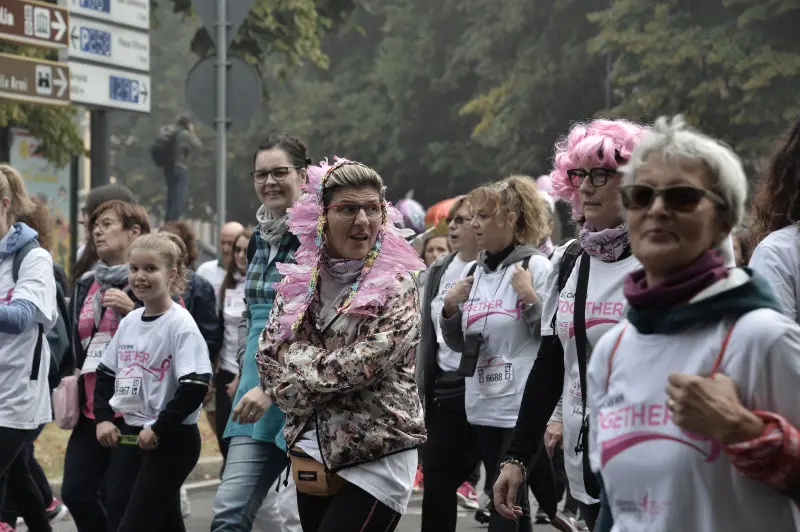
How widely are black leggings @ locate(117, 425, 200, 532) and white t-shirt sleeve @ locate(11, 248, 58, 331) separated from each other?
0.77 m

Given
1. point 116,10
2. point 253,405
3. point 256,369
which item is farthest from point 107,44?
point 253,405

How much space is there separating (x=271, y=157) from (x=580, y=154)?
213 cm

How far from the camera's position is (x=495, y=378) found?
7.16m

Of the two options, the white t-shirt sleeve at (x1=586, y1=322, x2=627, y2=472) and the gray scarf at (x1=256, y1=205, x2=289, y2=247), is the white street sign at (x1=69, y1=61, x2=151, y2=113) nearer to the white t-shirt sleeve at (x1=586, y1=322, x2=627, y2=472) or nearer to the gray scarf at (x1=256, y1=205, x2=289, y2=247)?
the gray scarf at (x1=256, y1=205, x2=289, y2=247)

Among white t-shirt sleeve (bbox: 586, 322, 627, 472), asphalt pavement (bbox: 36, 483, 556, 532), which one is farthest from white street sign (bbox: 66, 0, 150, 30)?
white t-shirt sleeve (bbox: 586, 322, 627, 472)

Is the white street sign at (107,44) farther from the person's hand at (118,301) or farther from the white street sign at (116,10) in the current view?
the person's hand at (118,301)

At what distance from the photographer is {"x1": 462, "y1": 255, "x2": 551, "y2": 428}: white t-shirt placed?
A: 707cm

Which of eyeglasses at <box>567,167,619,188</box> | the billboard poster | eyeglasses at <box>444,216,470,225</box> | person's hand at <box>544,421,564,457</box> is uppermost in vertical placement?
the billboard poster

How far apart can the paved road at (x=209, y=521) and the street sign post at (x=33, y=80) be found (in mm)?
3080

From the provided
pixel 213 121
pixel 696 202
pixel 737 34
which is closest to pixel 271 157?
pixel 696 202

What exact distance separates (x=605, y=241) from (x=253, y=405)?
138 centimetres

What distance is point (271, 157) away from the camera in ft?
21.5

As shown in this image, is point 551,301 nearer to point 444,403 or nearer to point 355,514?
point 355,514

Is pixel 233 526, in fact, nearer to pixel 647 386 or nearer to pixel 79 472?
pixel 79 472
